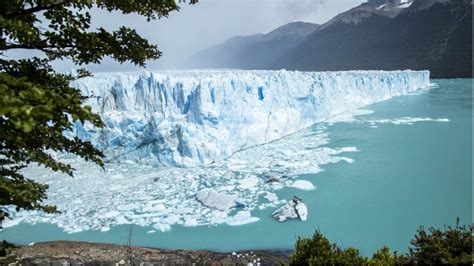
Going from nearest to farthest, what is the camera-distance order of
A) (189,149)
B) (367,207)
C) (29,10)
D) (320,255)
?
(29,10) → (320,255) → (367,207) → (189,149)

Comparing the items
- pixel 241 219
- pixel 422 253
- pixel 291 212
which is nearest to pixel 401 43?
pixel 291 212

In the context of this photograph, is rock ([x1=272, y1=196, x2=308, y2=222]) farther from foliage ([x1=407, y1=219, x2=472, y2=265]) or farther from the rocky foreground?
foliage ([x1=407, y1=219, x2=472, y2=265])

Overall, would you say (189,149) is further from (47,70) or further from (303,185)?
(47,70)

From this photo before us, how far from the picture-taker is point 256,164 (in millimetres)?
13477

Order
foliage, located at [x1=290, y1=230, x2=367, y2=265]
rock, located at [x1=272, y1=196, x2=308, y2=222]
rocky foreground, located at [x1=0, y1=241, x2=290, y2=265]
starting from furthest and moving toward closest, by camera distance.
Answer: rock, located at [x1=272, y1=196, x2=308, y2=222] < rocky foreground, located at [x1=0, y1=241, x2=290, y2=265] < foliage, located at [x1=290, y1=230, x2=367, y2=265]

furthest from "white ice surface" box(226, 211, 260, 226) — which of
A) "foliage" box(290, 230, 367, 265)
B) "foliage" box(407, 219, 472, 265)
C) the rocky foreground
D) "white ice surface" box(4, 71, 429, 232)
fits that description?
"foliage" box(407, 219, 472, 265)

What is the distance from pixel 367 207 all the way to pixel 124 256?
20.6 feet

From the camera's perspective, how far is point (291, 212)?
9008 millimetres

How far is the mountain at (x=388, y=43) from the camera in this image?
2416 inches

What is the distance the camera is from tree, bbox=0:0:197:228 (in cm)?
155

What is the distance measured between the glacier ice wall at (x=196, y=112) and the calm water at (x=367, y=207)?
13.3 feet

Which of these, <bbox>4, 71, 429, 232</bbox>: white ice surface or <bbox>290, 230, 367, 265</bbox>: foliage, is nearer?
<bbox>290, 230, 367, 265</bbox>: foliage

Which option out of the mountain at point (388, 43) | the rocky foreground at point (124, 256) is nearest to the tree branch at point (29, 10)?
the rocky foreground at point (124, 256)

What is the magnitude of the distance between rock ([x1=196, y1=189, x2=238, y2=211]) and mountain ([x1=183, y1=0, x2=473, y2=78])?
2221 inches
